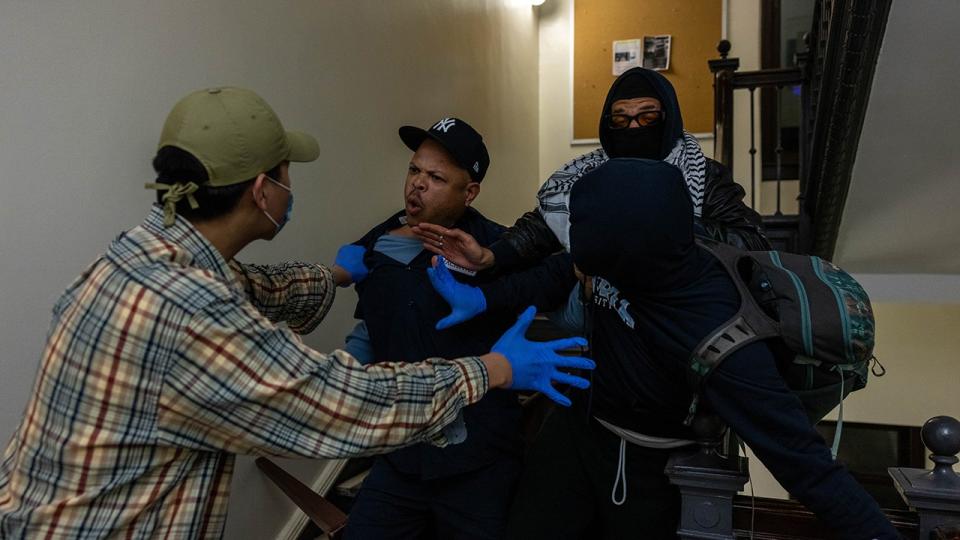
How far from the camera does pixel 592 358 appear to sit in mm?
1354

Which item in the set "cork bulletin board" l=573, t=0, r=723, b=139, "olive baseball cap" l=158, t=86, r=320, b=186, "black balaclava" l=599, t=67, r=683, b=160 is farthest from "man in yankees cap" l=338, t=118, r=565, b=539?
"cork bulletin board" l=573, t=0, r=723, b=139

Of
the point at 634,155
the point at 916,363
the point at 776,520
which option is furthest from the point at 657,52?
the point at 776,520

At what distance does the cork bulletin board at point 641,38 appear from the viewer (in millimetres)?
4930

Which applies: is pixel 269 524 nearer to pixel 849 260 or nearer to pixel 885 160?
pixel 885 160

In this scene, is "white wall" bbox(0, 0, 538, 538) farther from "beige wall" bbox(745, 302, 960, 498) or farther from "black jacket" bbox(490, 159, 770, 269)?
"beige wall" bbox(745, 302, 960, 498)

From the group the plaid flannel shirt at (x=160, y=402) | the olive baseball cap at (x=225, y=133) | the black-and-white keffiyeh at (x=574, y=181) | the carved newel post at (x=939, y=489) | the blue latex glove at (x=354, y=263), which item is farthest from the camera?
the blue latex glove at (x=354, y=263)

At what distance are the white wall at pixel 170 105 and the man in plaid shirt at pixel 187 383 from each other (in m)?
0.44

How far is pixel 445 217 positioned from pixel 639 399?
706 millimetres

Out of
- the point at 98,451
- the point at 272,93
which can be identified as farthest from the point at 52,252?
the point at 272,93

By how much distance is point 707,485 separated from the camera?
1.17m

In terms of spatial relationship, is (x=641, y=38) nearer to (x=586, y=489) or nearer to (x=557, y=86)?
(x=557, y=86)

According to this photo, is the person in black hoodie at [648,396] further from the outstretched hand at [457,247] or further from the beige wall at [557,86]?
the beige wall at [557,86]

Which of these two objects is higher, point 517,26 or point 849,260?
point 517,26

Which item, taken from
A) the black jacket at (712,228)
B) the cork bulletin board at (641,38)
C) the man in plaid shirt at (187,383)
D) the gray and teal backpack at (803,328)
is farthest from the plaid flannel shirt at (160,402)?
the cork bulletin board at (641,38)
